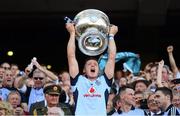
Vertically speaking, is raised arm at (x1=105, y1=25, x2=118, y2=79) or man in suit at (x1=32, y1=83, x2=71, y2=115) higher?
raised arm at (x1=105, y1=25, x2=118, y2=79)

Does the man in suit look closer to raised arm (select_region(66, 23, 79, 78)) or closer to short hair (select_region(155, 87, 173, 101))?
raised arm (select_region(66, 23, 79, 78))

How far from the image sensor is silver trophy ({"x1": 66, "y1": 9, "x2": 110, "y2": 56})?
7.34m

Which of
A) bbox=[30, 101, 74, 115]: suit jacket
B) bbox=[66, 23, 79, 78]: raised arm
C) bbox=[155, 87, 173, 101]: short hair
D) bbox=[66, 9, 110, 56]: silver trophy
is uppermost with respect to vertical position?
bbox=[66, 9, 110, 56]: silver trophy

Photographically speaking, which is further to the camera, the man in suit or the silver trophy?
the silver trophy

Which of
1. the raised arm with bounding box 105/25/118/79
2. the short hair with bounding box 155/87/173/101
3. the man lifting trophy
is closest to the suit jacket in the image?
the man lifting trophy

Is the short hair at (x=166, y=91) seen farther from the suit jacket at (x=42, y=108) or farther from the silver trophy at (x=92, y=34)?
the suit jacket at (x=42, y=108)

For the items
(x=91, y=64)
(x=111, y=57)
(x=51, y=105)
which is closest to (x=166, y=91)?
(x=111, y=57)

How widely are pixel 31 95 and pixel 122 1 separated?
6.03 metres

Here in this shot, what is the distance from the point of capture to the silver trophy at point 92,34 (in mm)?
7344

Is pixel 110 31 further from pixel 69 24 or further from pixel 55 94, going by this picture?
pixel 55 94

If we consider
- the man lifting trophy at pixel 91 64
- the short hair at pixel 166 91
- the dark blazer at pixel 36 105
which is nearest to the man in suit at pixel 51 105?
the dark blazer at pixel 36 105

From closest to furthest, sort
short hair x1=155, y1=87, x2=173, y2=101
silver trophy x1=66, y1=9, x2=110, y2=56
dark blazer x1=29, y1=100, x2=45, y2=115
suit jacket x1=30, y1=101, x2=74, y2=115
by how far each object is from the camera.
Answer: suit jacket x1=30, y1=101, x2=74, y2=115 → silver trophy x1=66, y1=9, x2=110, y2=56 → short hair x1=155, y1=87, x2=173, y2=101 → dark blazer x1=29, y1=100, x2=45, y2=115

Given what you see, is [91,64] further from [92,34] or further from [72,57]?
[92,34]

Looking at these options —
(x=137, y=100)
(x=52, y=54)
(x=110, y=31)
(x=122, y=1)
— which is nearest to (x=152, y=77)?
(x=137, y=100)
